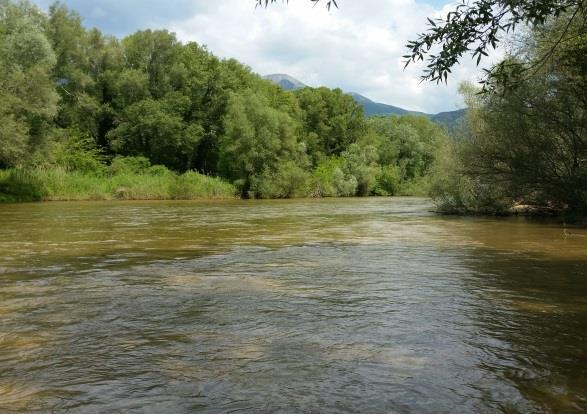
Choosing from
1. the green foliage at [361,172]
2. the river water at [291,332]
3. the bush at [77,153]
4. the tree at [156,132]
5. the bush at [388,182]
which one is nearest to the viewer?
the river water at [291,332]

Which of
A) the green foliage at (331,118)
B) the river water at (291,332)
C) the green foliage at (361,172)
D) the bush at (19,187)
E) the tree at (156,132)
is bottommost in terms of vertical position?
the river water at (291,332)

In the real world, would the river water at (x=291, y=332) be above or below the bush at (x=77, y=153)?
below

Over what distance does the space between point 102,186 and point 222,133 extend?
22.2m

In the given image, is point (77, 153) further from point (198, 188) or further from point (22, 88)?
point (22, 88)

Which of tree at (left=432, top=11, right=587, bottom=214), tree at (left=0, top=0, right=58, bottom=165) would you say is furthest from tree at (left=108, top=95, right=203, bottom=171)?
tree at (left=432, top=11, right=587, bottom=214)

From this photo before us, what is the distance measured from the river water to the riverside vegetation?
27.5 feet

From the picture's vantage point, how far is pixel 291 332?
5.81m

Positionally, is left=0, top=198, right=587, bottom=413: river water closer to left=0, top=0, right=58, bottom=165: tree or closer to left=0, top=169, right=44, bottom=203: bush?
left=0, top=0, right=58, bottom=165: tree

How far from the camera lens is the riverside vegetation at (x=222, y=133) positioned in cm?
2097

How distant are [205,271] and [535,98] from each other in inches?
606

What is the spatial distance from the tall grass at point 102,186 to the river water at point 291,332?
29.7 m

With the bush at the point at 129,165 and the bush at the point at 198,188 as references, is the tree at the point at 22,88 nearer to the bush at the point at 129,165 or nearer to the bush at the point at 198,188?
the bush at the point at 129,165

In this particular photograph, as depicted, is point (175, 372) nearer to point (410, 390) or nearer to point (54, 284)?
point (410, 390)

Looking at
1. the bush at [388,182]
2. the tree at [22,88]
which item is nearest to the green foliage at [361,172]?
the bush at [388,182]
